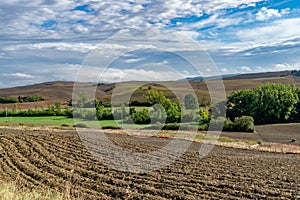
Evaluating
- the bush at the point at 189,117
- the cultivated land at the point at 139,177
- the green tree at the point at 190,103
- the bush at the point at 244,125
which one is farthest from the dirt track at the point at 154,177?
the green tree at the point at 190,103

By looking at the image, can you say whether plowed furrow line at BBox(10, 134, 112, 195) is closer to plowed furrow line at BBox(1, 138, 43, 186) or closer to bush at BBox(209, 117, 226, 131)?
plowed furrow line at BBox(1, 138, 43, 186)

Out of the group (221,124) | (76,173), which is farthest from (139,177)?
(221,124)

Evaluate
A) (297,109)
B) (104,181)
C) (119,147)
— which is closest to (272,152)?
(119,147)

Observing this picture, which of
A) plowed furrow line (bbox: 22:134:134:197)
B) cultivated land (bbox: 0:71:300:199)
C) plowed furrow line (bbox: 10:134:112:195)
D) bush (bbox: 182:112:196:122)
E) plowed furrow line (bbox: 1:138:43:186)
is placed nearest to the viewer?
cultivated land (bbox: 0:71:300:199)

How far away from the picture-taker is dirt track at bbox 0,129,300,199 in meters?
12.9

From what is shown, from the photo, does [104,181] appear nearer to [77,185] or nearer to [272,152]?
[77,185]

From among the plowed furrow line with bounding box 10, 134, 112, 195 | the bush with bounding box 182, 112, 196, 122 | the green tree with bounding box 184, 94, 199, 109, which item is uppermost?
the green tree with bounding box 184, 94, 199, 109

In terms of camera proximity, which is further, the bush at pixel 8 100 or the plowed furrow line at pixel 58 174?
the bush at pixel 8 100

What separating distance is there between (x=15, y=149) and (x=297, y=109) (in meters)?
55.7

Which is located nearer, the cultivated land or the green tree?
the cultivated land

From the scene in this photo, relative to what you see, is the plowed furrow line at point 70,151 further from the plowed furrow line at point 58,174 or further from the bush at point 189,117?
the bush at point 189,117

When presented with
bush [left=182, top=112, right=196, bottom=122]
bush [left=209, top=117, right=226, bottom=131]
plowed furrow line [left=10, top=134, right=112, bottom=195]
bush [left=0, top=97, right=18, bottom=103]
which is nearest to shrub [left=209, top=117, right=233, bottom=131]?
bush [left=209, top=117, right=226, bottom=131]

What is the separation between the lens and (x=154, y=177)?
50.7ft

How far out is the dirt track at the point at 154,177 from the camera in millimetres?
12859
